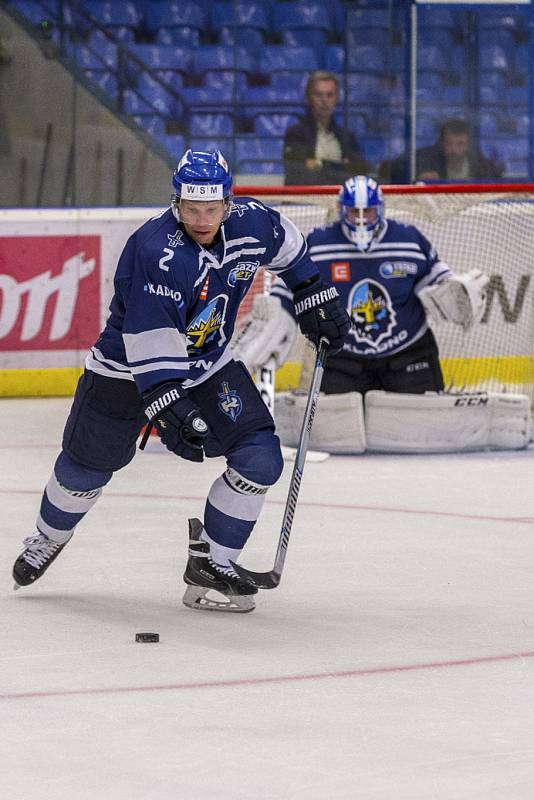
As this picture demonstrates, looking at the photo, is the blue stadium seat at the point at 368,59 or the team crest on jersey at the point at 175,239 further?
the blue stadium seat at the point at 368,59

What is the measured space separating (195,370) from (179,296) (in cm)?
24

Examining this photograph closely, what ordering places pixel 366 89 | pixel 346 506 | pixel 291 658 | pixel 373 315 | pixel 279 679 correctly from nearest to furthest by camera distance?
1. pixel 279 679
2. pixel 291 658
3. pixel 346 506
4. pixel 373 315
5. pixel 366 89

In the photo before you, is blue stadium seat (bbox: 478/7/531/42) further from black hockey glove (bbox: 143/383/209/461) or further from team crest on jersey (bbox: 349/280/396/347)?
black hockey glove (bbox: 143/383/209/461)

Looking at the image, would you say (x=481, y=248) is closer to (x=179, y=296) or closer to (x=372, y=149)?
(x=372, y=149)

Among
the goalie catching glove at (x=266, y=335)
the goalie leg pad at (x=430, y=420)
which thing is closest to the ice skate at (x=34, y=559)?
the goalie catching glove at (x=266, y=335)

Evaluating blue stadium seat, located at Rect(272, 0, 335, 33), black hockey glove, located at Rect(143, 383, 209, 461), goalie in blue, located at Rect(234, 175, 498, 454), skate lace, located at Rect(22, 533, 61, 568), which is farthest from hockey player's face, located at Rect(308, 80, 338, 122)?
black hockey glove, located at Rect(143, 383, 209, 461)

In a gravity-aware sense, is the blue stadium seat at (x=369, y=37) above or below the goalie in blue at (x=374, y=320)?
above

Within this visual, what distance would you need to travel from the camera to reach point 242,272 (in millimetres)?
3873

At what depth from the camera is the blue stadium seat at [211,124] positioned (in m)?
8.60

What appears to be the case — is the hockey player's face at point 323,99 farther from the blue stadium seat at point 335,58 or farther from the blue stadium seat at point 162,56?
A: the blue stadium seat at point 162,56

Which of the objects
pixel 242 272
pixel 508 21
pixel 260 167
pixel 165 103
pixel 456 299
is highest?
pixel 508 21

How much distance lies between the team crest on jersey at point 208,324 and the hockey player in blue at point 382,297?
285 centimetres

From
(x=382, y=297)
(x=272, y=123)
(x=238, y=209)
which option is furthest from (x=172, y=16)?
(x=238, y=209)

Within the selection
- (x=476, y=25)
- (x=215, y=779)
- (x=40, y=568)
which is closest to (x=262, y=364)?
(x=40, y=568)
